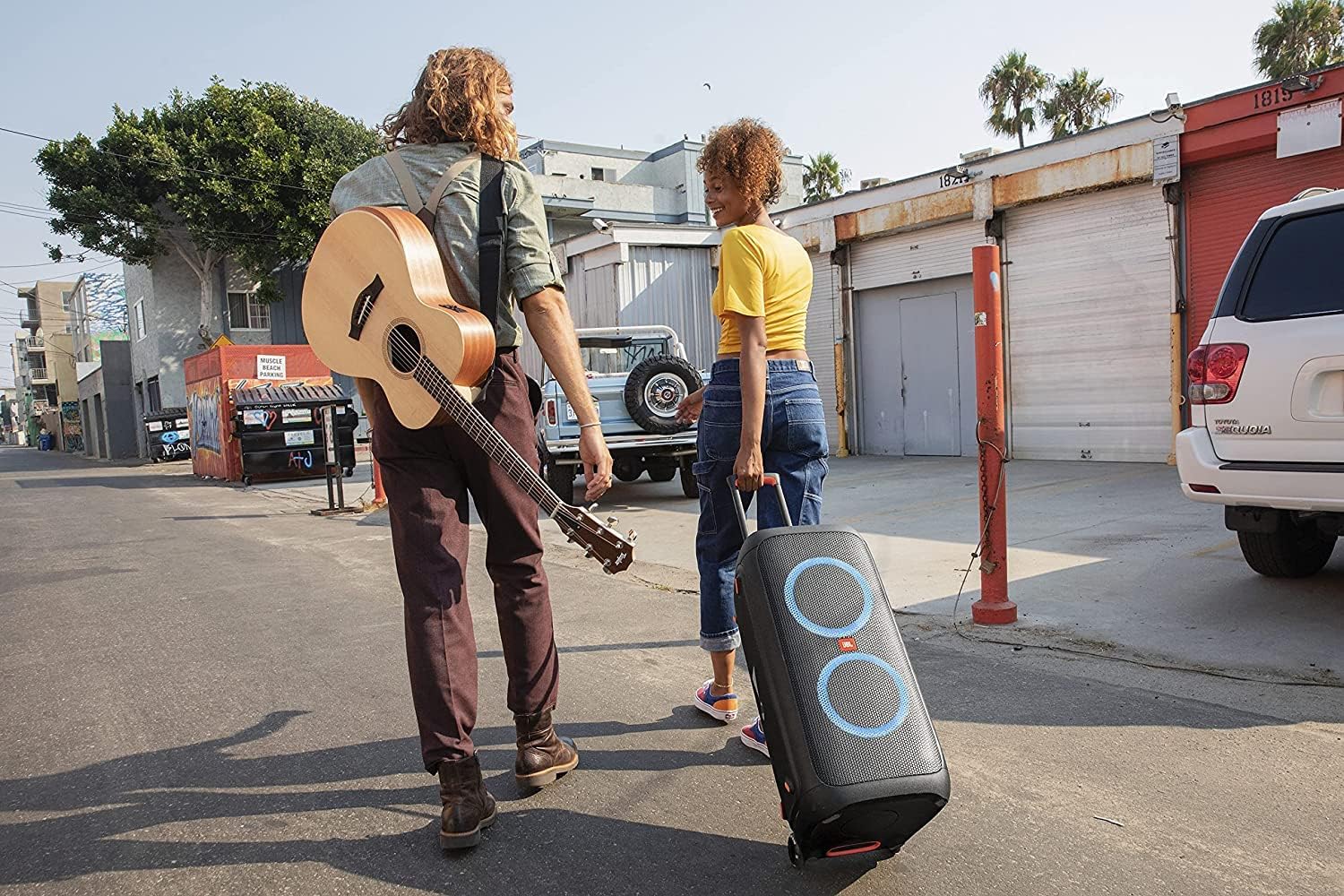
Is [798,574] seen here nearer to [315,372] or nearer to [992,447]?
[992,447]

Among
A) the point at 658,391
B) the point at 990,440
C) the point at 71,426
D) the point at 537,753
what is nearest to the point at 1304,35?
the point at 658,391

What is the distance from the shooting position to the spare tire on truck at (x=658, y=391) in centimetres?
975

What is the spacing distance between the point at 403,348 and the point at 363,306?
0.75ft

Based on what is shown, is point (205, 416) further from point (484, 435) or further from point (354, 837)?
point (484, 435)

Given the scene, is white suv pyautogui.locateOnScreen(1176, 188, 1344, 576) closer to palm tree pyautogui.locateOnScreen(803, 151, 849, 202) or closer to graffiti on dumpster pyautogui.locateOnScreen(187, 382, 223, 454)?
graffiti on dumpster pyautogui.locateOnScreen(187, 382, 223, 454)

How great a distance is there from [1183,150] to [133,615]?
40.0 ft

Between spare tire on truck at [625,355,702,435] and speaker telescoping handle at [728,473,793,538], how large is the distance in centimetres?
679

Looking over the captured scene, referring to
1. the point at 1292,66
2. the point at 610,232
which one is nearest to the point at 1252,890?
the point at 610,232

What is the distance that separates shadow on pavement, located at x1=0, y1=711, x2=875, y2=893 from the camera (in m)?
2.24

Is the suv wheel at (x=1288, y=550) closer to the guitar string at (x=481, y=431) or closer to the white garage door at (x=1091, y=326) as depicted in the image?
the guitar string at (x=481, y=431)

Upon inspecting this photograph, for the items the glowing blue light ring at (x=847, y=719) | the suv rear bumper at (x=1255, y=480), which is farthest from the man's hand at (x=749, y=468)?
the suv rear bumper at (x=1255, y=480)

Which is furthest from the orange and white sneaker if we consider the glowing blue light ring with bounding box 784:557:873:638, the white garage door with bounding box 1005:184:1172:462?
the white garage door with bounding box 1005:184:1172:462

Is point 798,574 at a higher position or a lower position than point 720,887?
higher

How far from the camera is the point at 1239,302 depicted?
4.14 meters
